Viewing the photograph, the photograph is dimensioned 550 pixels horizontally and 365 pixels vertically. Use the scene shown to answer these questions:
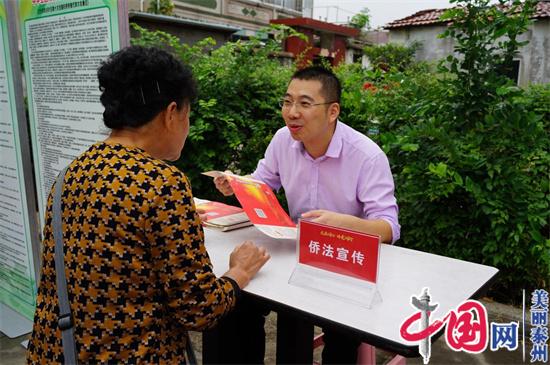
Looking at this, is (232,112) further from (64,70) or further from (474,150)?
(474,150)

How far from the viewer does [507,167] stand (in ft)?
8.78

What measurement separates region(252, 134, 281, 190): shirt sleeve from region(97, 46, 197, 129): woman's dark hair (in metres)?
1.16

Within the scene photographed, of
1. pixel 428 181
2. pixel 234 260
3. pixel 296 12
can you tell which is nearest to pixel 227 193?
pixel 234 260

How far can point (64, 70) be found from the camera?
227 cm

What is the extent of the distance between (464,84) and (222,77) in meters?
1.93

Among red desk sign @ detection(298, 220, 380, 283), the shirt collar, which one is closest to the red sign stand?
red desk sign @ detection(298, 220, 380, 283)

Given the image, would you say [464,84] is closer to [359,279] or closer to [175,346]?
[359,279]

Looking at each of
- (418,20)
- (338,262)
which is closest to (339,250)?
(338,262)

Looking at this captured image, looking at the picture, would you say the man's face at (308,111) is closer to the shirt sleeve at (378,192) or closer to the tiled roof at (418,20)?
the shirt sleeve at (378,192)

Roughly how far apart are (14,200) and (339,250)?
7.22ft

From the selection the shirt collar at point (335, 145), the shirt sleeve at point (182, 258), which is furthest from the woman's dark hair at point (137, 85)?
the shirt collar at point (335, 145)

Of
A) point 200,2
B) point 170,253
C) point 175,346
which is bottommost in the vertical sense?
point 175,346

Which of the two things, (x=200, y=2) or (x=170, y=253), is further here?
(x=200, y=2)

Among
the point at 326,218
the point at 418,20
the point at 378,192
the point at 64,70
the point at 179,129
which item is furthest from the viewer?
the point at 418,20
